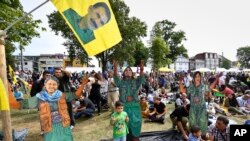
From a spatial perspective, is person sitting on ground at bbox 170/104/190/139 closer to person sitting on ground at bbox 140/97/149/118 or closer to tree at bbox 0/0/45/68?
person sitting on ground at bbox 140/97/149/118

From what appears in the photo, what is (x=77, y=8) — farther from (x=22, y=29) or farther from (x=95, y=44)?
(x=22, y=29)

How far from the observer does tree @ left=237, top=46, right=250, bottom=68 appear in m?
128

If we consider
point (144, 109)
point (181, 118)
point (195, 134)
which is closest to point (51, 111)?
point (195, 134)

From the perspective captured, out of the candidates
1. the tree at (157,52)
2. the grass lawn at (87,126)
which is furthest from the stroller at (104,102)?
the tree at (157,52)

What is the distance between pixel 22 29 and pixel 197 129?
10.8 metres

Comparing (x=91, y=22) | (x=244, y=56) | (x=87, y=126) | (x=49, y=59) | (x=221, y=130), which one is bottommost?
(x=87, y=126)

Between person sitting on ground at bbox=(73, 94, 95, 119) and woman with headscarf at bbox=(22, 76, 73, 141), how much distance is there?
652cm

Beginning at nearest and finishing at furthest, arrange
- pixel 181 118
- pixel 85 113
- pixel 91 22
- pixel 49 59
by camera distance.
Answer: pixel 91 22 < pixel 181 118 < pixel 85 113 < pixel 49 59

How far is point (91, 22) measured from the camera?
534cm

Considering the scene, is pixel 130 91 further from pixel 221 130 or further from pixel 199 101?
pixel 221 130

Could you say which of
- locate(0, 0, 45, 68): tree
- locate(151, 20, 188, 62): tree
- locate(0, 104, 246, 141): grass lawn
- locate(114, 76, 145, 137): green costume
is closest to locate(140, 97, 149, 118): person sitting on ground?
locate(0, 104, 246, 141): grass lawn

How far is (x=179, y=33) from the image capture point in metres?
75.8

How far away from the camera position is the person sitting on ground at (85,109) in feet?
38.8

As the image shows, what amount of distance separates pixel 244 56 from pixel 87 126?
12938 cm
